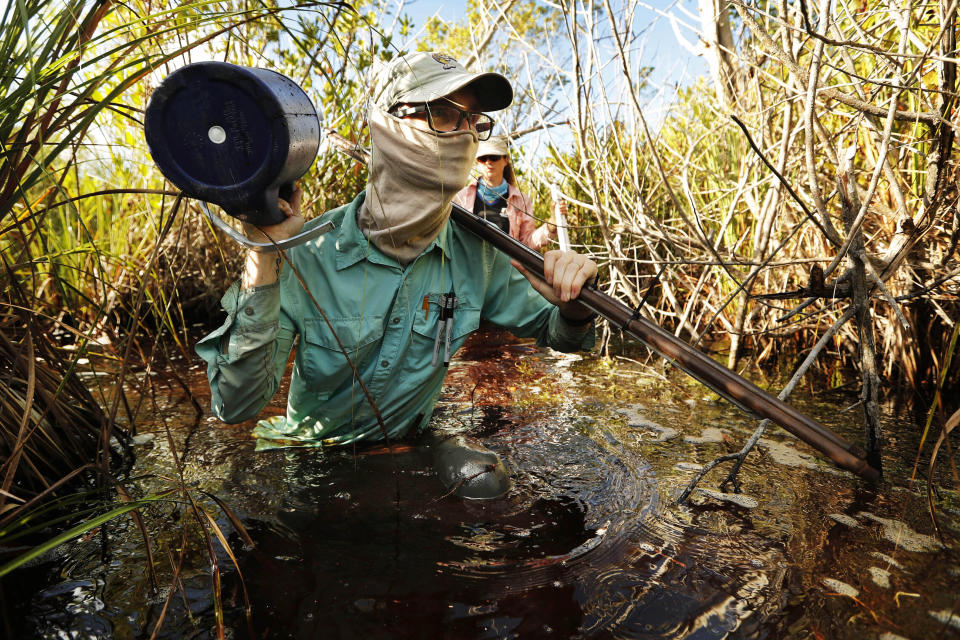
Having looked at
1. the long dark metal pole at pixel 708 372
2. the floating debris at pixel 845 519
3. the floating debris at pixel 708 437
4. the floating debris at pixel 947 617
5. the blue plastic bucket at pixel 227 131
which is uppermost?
the blue plastic bucket at pixel 227 131

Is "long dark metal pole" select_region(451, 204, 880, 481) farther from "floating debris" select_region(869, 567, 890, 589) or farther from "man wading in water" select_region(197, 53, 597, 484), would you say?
"floating debris" select_region(869, 567, 890, 589)

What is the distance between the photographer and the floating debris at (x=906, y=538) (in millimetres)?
2143

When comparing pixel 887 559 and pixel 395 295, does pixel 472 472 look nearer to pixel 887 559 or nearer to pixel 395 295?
pixel 395 295

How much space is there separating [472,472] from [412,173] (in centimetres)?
118

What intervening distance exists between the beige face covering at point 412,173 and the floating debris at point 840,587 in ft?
5.73

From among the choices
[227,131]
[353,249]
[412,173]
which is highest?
[227,131]

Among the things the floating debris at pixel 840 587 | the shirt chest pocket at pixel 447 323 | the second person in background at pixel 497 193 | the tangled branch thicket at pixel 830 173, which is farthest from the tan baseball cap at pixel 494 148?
the floating debris at pixel 840 587

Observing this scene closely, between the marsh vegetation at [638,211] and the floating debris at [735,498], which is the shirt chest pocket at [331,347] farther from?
the floating debris at [735,498]

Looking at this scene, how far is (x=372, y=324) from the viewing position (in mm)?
2613

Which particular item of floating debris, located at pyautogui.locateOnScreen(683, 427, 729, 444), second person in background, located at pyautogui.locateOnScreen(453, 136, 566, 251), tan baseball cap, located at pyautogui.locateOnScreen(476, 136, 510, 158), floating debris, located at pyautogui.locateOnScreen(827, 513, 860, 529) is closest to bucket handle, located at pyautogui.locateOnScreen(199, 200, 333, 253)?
floating debris, located at pyautogui.locateOnScreen(827, 513, 860, 529)

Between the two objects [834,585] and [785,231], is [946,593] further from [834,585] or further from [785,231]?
[785,231]

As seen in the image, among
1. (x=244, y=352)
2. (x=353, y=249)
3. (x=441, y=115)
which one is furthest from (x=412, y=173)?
(x=244, y=352)

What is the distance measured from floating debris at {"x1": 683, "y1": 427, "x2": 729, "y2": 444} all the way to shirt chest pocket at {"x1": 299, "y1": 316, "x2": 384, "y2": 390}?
5.53 feet

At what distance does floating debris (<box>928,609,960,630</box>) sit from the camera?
1.74 metres
